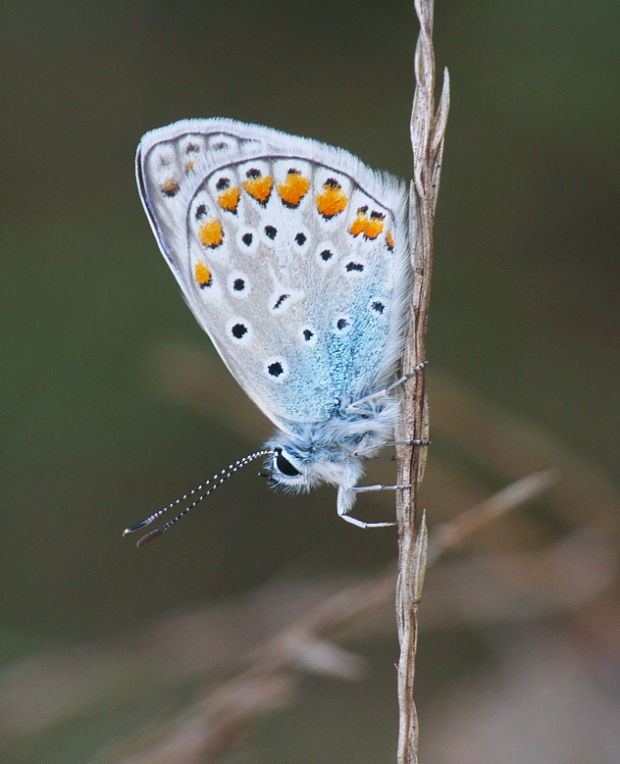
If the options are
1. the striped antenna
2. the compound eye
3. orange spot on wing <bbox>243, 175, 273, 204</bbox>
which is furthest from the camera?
the compound eye

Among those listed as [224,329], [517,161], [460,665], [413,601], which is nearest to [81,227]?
[517,161]

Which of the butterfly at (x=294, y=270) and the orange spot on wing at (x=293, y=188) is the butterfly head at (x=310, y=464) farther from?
the orange spot on wing at (x=293, y=188)

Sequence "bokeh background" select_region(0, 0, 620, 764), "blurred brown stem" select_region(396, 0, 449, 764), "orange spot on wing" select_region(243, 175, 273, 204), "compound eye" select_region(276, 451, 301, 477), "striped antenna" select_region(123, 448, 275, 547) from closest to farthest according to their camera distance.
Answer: "blurred brown stem" select_region(396, 0, 449, 764) < "striped antenna" select_region(123, 448, 275, 547) < "orange spot on wing" select_region(243, 175, 273, 204) < "compound eye" select_region(276, 451, 301, 477) < "bokeh background" select_region(0, 0, 620, 764)

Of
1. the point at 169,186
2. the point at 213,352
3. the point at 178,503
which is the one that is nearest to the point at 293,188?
the point at 169,186

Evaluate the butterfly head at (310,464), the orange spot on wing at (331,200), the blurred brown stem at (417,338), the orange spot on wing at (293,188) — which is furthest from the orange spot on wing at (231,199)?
the blurred brown stem at (417,338)

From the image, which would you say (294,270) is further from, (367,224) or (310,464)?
(310,464)

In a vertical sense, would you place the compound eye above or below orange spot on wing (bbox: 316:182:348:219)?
below

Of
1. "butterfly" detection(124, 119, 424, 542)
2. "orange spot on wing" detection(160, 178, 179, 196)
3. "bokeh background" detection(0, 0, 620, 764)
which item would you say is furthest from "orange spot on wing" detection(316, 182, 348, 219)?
"bokeh background" detection(0, 0, 620, 764)

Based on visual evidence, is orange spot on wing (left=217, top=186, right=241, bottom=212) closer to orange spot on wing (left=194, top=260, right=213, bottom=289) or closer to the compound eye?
orange spot on wing (left=194, top=260, right=213, bottom=289)

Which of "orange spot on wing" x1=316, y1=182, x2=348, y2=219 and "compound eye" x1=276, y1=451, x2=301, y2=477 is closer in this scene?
"orange spot on wing" x1=316, y1=182, x2=348, y2=219

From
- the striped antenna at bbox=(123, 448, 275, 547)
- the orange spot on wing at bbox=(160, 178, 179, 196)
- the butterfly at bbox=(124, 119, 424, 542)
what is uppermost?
Answer: the orange spot on wing at bbox=(160, 178, 179, 196)
